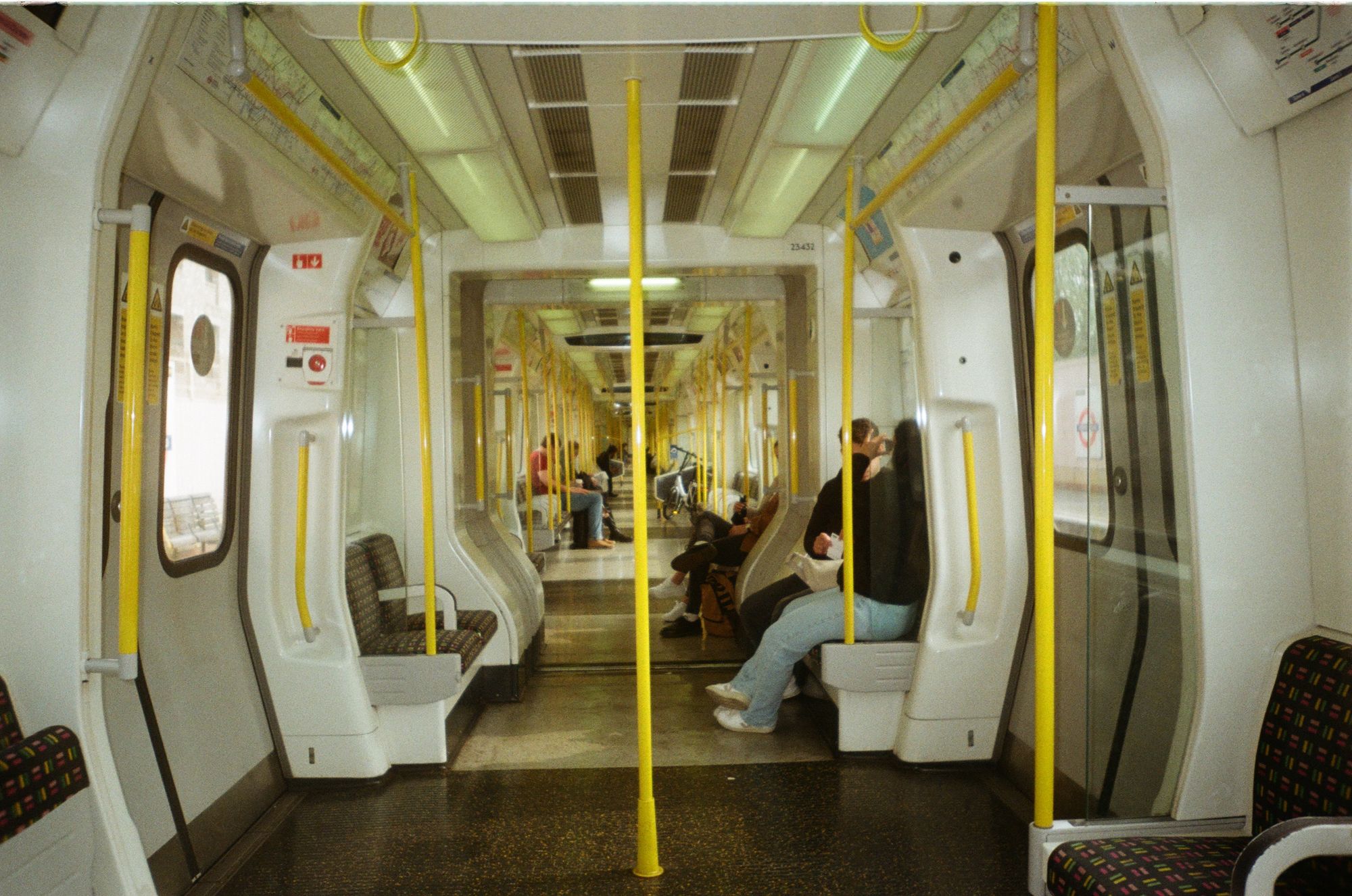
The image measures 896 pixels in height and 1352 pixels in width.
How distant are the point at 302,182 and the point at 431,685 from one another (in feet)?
7.01

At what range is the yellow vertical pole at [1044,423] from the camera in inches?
86.5

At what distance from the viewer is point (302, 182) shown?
319 centimetres

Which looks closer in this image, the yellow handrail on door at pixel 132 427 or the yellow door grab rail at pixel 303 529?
the yellow handrail on door at pixel 132 427

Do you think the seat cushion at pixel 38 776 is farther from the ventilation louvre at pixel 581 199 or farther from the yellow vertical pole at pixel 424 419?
the ventilation louvre at pixel 581 199

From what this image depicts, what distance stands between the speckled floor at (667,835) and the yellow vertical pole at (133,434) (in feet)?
3.94

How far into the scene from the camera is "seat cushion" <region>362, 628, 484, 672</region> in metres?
4.08

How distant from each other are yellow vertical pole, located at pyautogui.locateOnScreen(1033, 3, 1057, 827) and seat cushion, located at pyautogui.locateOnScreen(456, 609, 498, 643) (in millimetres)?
3156

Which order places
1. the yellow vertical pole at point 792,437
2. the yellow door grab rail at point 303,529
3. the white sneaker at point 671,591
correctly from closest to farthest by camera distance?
the yellow door grab rail at point 303,529
the yellow vertical pole at point 792,437
the white sneaker at point 671,591

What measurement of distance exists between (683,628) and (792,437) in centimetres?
190

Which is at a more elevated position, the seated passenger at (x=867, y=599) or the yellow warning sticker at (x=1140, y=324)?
the yellow warning sticker at (x=1140, y=324)

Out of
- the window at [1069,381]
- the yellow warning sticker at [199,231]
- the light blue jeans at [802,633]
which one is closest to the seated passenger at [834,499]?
the light blue jeans at [802,633]

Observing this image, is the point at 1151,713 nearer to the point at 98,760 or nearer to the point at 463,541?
the point at 98,760

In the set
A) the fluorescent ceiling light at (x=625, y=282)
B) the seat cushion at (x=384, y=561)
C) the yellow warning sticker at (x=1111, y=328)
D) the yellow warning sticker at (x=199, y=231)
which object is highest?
the fluorescent ceiling light at (x=625, y=282)

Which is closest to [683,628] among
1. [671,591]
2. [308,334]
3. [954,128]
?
[671,591]
